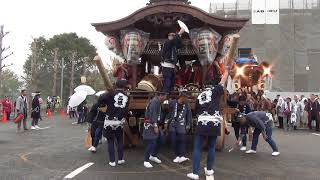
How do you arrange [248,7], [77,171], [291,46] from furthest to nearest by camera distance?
1. [248,7]
2. [291,46]
3. [77,171]

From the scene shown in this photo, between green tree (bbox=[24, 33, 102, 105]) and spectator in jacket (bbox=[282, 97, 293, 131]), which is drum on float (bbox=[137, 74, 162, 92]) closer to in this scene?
spectator in jacket (bbox=[282, 97, 293, 131])

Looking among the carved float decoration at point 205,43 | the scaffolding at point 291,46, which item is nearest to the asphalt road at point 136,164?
the carved float decoration at point 205,43

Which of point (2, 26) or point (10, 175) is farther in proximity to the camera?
point (2, 26)

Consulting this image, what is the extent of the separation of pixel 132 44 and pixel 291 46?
23026 millimetres

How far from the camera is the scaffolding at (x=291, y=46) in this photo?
31.7m

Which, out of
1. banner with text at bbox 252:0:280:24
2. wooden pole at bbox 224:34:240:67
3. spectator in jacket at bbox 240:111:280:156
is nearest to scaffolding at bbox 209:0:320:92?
banner with text at bbox 252:0:280:24

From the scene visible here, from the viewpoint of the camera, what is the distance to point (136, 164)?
9.58 m

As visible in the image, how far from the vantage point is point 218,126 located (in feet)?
26.8

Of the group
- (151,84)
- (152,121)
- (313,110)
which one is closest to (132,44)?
(151,84)

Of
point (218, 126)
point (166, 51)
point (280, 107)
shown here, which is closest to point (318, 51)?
point (280, 107)

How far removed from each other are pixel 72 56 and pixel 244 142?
3803 centimetres

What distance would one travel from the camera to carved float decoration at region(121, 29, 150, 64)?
37.6 feet

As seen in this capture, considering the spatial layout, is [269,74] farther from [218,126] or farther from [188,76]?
[218,126]

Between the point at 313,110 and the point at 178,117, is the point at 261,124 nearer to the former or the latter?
the point at 178,117
